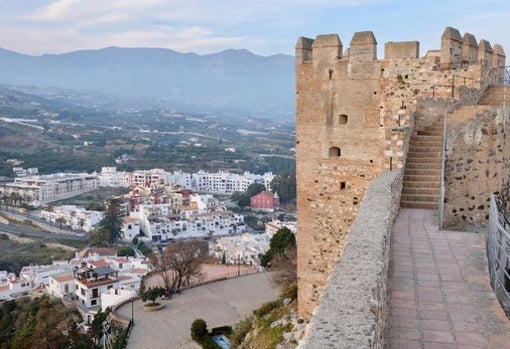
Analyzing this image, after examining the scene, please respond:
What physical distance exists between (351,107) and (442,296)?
21.2ft

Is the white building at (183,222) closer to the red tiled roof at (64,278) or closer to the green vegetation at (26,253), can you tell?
the green vegetation at (26,253)

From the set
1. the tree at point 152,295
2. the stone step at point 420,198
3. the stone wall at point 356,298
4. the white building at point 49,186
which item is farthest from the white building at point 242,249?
the white building at point 49,186

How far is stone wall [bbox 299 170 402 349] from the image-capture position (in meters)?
3.15

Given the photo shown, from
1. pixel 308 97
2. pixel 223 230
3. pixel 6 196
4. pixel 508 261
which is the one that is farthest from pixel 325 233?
pixel 6 196

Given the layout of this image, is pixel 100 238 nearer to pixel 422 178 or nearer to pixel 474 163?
pixel 422 178

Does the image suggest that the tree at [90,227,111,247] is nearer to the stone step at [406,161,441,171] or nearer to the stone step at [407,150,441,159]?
the stone step at [407,150,441,159]

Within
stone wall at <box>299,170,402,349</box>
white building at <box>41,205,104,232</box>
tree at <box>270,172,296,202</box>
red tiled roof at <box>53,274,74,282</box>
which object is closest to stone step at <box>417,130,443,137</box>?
stone wall at <box>299,170,402,349</box>

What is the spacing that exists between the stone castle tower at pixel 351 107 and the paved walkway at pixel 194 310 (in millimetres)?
13238

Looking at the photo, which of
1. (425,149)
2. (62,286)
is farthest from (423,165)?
(62,286)

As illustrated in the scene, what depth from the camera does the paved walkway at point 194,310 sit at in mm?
23859

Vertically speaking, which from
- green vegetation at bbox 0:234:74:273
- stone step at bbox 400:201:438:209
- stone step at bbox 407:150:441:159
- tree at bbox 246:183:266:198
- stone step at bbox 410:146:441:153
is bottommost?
green vegetation at bbox 0:234:74:273

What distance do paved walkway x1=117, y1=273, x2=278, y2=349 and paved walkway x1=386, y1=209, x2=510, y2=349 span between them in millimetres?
17583

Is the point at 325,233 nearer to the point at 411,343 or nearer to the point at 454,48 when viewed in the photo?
the point at 454,48

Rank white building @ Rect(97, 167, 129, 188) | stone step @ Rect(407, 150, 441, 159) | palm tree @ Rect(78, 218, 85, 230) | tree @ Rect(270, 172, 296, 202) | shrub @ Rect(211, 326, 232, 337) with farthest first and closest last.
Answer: white building @ Rect(97, 167, 129, 188)
tree @ Rect(270, 172, 296, 202)
palm tree @ Rect(78, 218, 85, 230)
shrub @ Rect(211, 326, 232, 337)
stone step @ Rect(407, 150, 441, 159)
